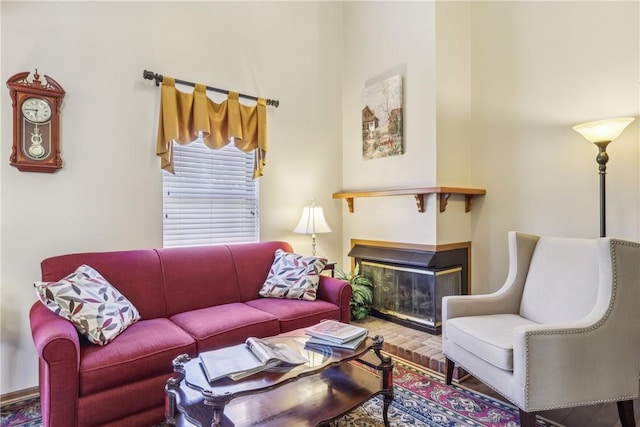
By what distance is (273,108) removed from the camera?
347cm

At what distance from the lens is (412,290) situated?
3.24 m

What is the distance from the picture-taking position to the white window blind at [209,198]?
2938mm

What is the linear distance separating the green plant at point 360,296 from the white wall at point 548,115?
1.05 m

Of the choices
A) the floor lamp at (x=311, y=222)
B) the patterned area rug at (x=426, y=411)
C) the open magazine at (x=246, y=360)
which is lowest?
the patterned area rug at (x=426, y=411)

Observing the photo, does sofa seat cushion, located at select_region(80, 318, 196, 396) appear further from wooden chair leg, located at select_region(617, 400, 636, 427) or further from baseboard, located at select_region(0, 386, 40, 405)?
wooden chair leg, located at select_region(617, 400, 636, 427)

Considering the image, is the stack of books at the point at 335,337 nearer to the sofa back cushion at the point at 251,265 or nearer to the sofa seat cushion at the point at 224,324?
the sofa seat cushion at the point at 224,324

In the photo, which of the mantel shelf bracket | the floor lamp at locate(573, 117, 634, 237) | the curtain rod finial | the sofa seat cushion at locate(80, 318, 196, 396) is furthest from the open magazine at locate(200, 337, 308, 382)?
the floor lamp at locate(573, 117, 634, 237)

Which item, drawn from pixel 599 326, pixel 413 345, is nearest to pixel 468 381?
pixel 413 345

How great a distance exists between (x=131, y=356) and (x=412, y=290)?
2349mm

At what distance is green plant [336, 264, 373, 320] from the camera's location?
3.44 metres

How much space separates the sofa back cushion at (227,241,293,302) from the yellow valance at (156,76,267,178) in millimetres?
712

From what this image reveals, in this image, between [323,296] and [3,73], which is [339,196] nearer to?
[323,296]

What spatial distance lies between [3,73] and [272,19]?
7.44 ft

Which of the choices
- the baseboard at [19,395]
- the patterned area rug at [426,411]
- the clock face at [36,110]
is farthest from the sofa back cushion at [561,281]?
the clock face at [36,110]
